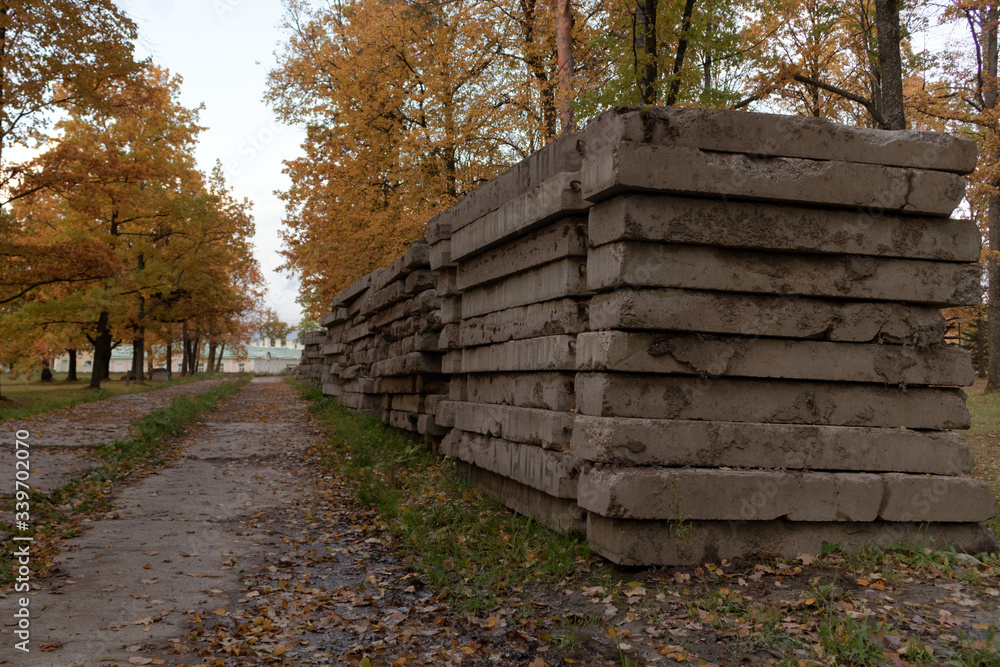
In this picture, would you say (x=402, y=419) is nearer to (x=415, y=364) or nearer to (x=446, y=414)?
(x=415, y=364)

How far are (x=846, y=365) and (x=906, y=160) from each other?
4.62 ft

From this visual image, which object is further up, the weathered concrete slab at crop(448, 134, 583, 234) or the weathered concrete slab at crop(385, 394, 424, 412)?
the weathered concrete slab at crop(448, 134, 583, 234)

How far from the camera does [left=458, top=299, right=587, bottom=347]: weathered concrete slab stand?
5.09 meters

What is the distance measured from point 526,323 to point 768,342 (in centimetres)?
204

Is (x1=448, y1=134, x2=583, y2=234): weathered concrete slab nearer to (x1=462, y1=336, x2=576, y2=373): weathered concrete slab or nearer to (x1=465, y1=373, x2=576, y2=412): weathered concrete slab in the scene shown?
(x1=462, y1=336, x2=576, y2=373): weathered concrete slab

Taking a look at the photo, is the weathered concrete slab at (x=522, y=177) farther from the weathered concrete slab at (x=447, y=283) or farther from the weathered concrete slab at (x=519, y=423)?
the weathered concrete slab at (x=519, y=423)

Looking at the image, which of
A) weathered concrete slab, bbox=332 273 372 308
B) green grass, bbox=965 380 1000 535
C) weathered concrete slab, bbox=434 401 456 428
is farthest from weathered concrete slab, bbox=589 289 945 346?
weathered concrete slab, bbox=332 273 372 308

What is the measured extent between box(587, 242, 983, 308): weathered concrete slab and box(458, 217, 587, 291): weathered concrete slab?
15.6 inches

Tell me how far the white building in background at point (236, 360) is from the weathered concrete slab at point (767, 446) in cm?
5328

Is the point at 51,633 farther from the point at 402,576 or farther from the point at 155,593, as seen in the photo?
the point at 402,576

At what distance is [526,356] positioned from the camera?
5688mm

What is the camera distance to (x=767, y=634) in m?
3.38

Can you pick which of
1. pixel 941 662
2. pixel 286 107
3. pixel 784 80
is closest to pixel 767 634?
pixel 941 662

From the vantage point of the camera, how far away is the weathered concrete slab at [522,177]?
5.25 meters
